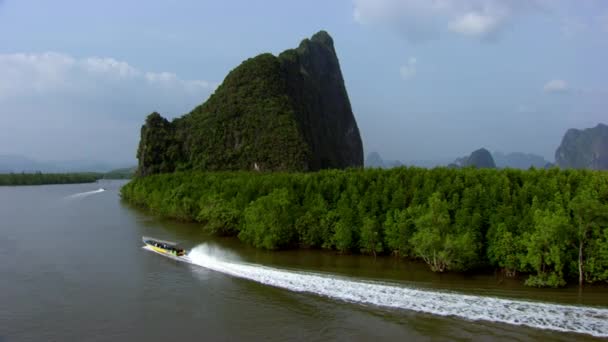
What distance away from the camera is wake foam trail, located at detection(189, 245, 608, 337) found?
1558cm

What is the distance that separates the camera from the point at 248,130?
81.6m

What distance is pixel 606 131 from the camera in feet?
284

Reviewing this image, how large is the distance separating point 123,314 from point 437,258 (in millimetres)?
14580

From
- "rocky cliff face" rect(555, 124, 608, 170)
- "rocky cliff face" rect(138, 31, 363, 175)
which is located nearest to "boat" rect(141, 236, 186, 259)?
"rocky cliff face" rect(138, 31, 363, 175)

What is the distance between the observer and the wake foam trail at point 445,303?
1558cm

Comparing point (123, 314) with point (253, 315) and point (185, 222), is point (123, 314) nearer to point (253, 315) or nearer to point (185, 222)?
point (253, 315)

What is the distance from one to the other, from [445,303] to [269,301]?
23.0 ft

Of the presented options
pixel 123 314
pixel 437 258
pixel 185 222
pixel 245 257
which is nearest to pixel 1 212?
pixel 185 222

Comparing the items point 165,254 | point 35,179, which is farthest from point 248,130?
point 35,179

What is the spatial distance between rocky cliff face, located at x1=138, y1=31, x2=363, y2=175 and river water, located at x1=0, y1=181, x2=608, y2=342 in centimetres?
4992

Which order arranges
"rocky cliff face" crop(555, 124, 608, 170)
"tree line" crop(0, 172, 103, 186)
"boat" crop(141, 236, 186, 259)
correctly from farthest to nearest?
"tree line" crop(0, 172, 103, 186)
"rocky cliff face" crop(555, 124, 608, 170)
"boat" crop(141, 236, 186, 259)

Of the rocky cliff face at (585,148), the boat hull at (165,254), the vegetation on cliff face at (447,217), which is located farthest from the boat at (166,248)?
the rocky cliff face at (585,148)

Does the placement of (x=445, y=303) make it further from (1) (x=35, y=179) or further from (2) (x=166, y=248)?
(1) (x=35, y=179)

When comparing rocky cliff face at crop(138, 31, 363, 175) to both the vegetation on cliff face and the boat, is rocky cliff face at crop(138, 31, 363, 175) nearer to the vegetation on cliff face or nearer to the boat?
Result: the vegetation on cliff face
